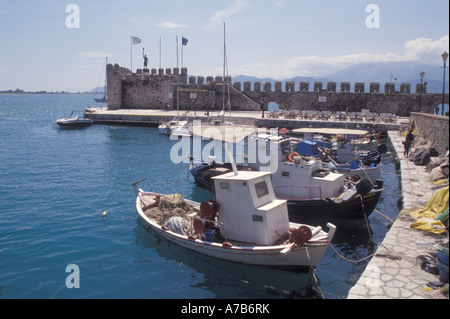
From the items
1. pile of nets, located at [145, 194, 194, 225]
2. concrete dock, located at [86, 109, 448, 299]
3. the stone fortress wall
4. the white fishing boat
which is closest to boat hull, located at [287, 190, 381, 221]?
concrete dock, located at [86, 109, 448, 299]

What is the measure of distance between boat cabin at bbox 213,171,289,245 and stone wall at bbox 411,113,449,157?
9.10m

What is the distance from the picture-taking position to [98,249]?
1008 centimetres

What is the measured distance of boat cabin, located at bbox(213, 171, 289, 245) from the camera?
842 centimetres

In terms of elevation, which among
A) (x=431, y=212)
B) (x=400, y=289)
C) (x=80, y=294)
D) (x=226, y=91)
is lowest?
(x=80, y=294)

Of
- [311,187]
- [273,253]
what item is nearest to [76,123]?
[311,187]

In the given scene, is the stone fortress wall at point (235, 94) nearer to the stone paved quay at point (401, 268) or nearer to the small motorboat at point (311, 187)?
the small motorboat at point (311, 187)

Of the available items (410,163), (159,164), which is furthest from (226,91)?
(410,163)

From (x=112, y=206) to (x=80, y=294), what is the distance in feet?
18.9

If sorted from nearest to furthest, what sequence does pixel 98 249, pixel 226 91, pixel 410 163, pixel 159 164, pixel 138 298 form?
pixel 138 298 < pixel 98 249 < pixel 410 163 < pixel 159 164 < pixel 226 91

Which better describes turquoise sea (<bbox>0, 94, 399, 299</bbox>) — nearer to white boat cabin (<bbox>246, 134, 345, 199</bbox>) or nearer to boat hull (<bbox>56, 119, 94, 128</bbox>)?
white boat cabin (<bbox>246, 134, 345, 199</bbox>)

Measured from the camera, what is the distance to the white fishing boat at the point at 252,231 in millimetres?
8164

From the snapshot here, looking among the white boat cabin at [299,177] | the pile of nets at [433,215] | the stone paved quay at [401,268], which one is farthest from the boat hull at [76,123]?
the pile of nets at [433,215]
